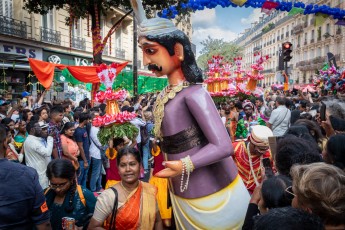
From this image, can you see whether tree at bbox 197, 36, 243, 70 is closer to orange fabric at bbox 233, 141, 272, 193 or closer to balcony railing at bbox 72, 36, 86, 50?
balcony railing at bbox 72, 36, 86, 50

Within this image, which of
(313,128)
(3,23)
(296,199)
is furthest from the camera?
(3,23)

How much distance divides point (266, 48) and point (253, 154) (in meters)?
60.6

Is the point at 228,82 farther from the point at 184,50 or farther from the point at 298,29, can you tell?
the point at 298,29

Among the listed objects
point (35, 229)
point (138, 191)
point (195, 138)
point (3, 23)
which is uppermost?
point (3, 23)

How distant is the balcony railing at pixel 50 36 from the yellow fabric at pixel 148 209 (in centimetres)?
1544

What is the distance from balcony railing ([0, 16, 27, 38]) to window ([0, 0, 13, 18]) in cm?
24

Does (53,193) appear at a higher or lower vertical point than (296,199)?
lower

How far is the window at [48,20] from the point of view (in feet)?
54.7

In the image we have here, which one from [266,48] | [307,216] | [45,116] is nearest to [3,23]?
[45,116]

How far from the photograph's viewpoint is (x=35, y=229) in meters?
2.25

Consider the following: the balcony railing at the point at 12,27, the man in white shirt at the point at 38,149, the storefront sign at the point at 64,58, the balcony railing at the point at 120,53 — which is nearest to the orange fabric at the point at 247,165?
the man in white shirt at the point at 38,149

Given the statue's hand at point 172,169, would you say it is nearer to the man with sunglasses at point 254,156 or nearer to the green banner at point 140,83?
the man with sunglasses at point 254,156

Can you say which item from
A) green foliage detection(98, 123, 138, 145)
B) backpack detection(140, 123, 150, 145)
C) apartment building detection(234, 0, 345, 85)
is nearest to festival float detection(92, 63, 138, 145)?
green foliage detection(98, 123, 138, 145)

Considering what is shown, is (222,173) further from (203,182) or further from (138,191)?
(138,191)
